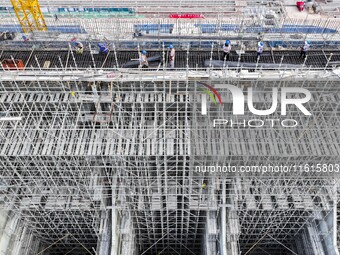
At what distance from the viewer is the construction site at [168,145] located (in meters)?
20.0

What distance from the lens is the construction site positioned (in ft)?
65.6

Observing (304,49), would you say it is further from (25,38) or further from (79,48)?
(25,38)

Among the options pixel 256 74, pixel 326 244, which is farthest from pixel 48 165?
pixel 326 244

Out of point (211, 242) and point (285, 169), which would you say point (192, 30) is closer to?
point (285, 169)

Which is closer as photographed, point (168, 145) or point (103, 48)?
point (168, 145)

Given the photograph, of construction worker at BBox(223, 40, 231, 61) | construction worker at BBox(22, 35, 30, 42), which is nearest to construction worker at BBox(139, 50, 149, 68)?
construction worker at BBox(223, 40, 231, 61)

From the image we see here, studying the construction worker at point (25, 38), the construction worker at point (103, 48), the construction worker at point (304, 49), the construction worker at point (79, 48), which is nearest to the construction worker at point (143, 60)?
the construction worker at point (103, 48)

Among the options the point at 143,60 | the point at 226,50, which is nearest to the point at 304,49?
the point at 226,50

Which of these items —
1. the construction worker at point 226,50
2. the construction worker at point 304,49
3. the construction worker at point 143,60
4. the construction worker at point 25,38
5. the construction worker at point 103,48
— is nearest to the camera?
the construction worker at point 143,60

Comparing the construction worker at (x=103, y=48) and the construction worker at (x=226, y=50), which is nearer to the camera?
the construction worker at (x=226, y=50)

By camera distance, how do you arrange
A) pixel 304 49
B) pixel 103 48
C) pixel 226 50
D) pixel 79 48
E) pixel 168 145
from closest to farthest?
pixel 168 145 → pixel 226 50 → pixel 304 49 → pixel 103 48 → pixel 79 48

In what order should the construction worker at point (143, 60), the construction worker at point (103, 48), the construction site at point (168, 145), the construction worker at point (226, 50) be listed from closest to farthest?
the construction site at point (168, 145)
the construction worker at point (143, 60)
the construction worker at point (226, 50)
the construction worker at point (103, 48)

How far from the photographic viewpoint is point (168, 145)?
65.7 ft

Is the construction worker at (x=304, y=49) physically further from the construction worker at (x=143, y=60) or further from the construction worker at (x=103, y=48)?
the construction worker at (x=103, y=48)
